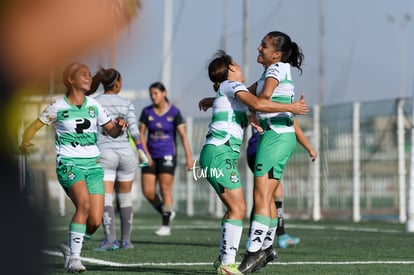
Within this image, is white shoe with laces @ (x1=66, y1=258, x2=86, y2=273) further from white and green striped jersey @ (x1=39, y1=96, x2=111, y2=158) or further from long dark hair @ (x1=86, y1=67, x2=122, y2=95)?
long dark hair @ (x1=86, y1=67, x2=122, y2=95)

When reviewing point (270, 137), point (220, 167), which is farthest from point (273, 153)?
point (220, 167)

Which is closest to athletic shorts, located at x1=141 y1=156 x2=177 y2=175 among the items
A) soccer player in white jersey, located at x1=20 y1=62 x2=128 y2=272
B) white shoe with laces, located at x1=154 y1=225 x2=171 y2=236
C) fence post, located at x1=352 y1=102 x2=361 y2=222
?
white shoe with laces, located at x1=154 y1=225 x2=171 y2=236

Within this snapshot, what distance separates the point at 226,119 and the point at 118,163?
420 centimetres

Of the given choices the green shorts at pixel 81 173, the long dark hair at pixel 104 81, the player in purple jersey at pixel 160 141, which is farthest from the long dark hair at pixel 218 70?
the player in purple jersey at pixel 160 141

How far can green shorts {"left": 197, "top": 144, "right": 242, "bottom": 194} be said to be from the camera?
736cm

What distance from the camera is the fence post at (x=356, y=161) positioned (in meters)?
20.2

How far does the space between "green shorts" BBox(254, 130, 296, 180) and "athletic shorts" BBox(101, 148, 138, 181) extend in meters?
3.99

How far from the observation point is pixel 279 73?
7.43m

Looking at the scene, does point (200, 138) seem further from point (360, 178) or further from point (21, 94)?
point (21, 94)

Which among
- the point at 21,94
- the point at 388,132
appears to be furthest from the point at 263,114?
the point at 388,132

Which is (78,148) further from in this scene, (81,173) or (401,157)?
(401,157)

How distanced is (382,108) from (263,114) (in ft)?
40.6

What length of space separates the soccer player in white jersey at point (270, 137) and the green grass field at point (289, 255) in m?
0.57

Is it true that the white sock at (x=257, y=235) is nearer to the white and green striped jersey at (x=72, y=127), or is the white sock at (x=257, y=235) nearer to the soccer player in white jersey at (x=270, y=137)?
the soccer player in white jersey at (x=270, y=137)
